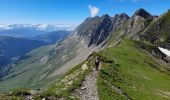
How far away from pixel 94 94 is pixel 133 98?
624 centimetres

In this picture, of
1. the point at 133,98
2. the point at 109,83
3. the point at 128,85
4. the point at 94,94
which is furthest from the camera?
the point at 128,85

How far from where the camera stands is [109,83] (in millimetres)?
47094

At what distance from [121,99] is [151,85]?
61.5 ft

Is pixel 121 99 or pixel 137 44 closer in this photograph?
pixel 121 99

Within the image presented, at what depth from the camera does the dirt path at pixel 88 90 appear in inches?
1571

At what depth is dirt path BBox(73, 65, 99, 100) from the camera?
39.9 meters

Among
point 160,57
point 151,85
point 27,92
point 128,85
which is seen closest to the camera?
point 27,92

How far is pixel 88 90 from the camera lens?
140 ft

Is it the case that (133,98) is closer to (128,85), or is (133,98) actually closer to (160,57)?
(128,85)

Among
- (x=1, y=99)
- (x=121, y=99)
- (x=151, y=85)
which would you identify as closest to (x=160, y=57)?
(x=151, y=85)

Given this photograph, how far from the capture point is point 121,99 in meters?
41.3

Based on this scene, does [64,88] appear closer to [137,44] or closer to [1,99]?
[1,99]

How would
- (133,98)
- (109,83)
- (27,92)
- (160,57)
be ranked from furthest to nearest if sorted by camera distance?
(160,57) → (109,83) → (133,98) → (27,92)

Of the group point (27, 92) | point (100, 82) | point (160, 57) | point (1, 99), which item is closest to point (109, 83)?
point (100, 82)
